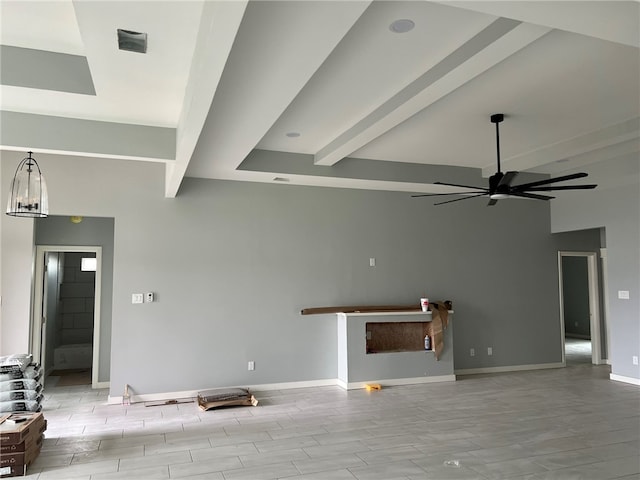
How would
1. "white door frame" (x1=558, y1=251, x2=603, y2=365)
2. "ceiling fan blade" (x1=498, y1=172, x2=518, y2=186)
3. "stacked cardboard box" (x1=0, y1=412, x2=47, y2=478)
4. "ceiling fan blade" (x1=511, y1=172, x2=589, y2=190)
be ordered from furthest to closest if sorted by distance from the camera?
"white door frame" (x1=558, y1=251, x2=603, y2=365), "ceiling fan blade" (x1=498, y1=172, x2=518, y2=186), "ceiling fan blade" (x1=511, y1=172, x2=589, y2=190), "stacked cardboard box" (x1=0, y1=412, x2=47, y2=478)

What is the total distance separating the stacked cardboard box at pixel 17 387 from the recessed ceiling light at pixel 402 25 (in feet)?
14.1

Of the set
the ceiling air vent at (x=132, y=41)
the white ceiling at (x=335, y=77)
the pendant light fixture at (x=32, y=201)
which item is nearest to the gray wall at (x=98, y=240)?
the pendant light fixture at (x=32, y=201)

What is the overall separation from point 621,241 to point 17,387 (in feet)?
25.4

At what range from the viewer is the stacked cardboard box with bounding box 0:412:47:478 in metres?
3.62

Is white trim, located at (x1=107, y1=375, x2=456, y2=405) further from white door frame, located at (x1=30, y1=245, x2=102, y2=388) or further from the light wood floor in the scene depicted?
white door frame, located at (x1=30, y1=245, x2=102, y2=388)

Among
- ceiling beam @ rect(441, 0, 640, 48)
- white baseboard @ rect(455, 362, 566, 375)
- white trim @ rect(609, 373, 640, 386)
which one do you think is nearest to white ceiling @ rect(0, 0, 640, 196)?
ceiling beam @ rect(441, 0, 640, 48)

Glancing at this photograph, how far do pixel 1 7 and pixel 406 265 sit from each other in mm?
5714

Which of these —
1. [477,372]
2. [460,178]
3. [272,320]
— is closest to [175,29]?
[272,320]

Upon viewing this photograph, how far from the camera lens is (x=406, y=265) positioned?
7.34 m

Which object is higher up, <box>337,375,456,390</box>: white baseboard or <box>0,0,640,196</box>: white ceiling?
<box>0,0,640,196</box>: white ceiling

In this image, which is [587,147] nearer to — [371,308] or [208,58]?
[371,308]

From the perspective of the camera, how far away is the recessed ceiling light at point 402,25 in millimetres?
2991

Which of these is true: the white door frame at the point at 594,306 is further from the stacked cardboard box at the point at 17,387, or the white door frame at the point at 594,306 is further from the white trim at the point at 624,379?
the stacked cardboard box at the point at 17,387

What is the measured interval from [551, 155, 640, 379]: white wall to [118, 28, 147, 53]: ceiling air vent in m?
5.92
